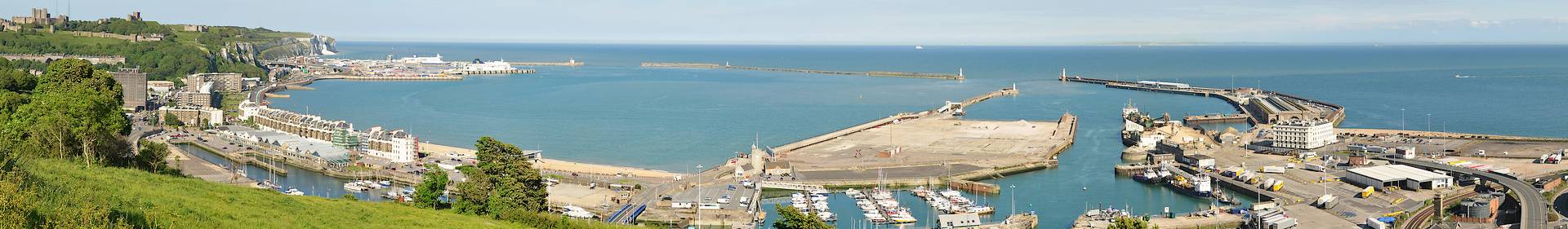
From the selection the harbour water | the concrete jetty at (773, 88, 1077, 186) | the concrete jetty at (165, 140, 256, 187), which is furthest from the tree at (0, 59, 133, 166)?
the concrete jetty at (773, 88, 1077, 186)

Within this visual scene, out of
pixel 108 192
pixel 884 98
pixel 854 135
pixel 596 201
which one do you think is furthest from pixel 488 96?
pixel 108 192

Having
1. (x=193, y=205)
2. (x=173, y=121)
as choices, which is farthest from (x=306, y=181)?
(x=193, y=205)

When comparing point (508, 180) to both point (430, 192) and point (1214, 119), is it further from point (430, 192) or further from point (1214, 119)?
point (1214, 119)

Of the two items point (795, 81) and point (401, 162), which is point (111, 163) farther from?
point (795, 81)

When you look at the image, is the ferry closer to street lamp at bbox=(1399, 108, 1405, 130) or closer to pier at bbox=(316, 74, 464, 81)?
pier at bbox=(316, 74, 464, 81)

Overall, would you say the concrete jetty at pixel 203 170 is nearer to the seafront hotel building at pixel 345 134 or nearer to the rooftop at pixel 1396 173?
the seafront hotel building at pixel 345 134

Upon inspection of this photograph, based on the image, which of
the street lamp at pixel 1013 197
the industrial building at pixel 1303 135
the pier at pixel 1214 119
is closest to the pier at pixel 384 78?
the pier at pixel 1214 119
